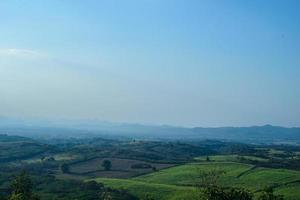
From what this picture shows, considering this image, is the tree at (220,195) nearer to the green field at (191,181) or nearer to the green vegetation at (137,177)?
the green vegetation at (137,177)

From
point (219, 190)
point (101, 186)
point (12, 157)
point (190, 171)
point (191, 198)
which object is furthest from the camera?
point (12, 157)

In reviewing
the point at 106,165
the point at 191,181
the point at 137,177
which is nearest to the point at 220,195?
the point at 191,181

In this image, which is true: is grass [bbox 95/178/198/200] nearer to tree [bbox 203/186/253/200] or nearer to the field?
the field

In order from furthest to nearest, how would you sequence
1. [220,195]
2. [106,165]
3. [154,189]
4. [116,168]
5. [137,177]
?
1. [116,168]
2. [106,165]
3. [137,177]
4. [154,189]
5. [220,195]

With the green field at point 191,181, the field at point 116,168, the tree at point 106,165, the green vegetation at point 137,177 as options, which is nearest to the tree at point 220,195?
the green vegetation at point 137,177

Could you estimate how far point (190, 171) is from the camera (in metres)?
154

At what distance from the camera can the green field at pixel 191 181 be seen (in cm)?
11786

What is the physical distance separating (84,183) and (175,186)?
2447cm

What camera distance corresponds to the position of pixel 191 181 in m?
138

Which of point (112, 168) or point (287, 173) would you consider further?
point (112, 168)

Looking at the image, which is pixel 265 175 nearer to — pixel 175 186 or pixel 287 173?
pixel 287 173

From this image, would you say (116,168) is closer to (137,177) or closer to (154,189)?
(137,177)

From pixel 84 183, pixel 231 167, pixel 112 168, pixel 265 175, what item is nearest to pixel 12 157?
pixel 112 168

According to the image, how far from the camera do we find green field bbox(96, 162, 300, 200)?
11786 cm
